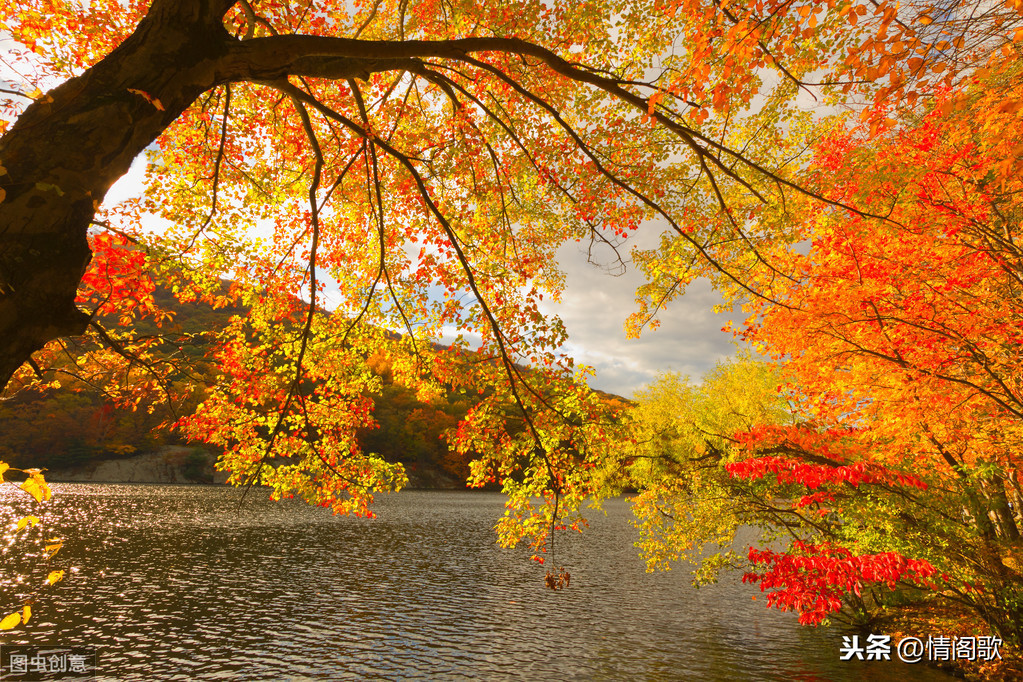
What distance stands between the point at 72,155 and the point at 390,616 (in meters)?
14.3

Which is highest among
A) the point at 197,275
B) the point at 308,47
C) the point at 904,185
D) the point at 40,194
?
A: the point at 904,185

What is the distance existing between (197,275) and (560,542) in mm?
22884

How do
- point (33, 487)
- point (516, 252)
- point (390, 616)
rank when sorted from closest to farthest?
point (33, 487)
point (516, 252)
point (390, 616)

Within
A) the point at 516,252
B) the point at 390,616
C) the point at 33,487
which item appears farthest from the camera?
the point at 390,616

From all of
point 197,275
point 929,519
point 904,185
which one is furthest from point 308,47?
point 929,519

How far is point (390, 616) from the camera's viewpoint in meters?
14.0

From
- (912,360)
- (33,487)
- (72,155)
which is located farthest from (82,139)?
(912,360)

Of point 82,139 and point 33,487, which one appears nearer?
point 33,487

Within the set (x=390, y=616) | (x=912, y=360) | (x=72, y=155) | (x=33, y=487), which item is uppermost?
(x=72, y=155)

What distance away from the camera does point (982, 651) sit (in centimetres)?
932

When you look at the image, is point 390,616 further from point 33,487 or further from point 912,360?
point 33,487

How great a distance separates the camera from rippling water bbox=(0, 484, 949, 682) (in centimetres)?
1065

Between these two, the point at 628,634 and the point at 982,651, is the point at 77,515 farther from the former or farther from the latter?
the point at 982,651

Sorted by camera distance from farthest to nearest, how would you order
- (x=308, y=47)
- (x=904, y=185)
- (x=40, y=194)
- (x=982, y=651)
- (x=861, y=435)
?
1. (x=982, y=651)
2. (x=861, y=435)
3. (x=904, y=185)
4. (x=308, y=47)
5. (x=40, y=194)
